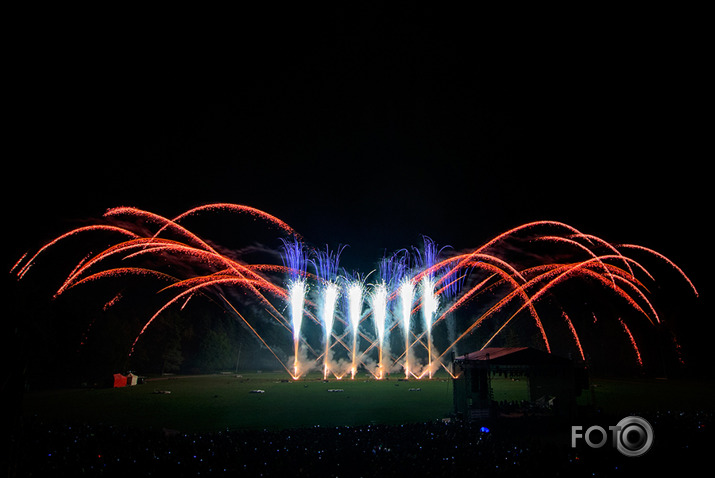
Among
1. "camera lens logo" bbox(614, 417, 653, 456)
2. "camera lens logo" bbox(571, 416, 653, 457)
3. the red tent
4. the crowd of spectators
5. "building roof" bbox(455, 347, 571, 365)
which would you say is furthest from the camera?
the red tent

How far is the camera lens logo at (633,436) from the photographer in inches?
509

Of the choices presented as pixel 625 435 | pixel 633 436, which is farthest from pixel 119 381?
pixel 633 436

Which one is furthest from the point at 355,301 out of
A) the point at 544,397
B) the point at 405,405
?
the point at 544,397

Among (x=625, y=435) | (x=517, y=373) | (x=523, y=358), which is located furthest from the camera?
(x=517, y=373)

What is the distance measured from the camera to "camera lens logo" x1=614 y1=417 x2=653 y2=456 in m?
12.9

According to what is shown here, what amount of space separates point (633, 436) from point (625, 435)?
352 millimetres

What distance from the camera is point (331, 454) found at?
11.7 metres

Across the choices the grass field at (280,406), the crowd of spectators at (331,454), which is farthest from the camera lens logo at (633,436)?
the grass field at (280,406)

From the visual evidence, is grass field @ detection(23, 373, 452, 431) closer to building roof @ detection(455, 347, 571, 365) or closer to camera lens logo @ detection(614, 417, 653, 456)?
building roof @ detection(455, 347, 571, 365)

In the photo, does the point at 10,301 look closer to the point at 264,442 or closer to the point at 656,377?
the point at 264,442

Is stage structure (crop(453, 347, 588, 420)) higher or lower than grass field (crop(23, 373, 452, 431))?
higher

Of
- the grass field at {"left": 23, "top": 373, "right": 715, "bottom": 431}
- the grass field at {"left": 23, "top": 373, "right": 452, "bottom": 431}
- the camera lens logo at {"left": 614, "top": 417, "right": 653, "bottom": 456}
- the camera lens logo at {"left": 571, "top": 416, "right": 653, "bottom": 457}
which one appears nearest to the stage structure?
the grass field at {"left": 23, "top": 373, "right": 715, "bottom": 431}

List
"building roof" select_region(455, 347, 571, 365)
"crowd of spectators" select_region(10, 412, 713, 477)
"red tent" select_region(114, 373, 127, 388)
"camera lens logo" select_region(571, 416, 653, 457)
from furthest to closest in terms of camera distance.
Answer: "red tent" select_region(114, 373, 127, 388)
"building roof" select_region(455, 347, 571, 365)
"camera lens logo" select_region(571, 416, 653, 457)
"crowd of spectators" select_region(10, 412, 713, 477)

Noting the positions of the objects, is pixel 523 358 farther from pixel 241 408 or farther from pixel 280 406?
pixel 241 408
